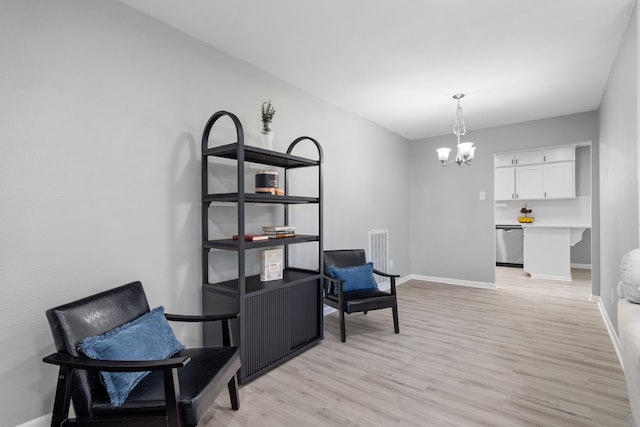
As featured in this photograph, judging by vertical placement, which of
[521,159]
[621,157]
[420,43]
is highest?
[420,43]

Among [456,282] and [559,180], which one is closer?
[456,282]

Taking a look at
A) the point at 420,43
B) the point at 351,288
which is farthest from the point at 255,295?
the point at 420,43

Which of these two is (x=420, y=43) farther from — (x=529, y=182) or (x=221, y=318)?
(x=529, y=182)

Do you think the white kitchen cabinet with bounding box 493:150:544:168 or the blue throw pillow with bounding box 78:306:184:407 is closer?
the blue throw pillow with bounding box 78:306:184:407

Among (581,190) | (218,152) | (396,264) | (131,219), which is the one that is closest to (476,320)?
(396,264)

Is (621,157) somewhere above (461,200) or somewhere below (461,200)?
above

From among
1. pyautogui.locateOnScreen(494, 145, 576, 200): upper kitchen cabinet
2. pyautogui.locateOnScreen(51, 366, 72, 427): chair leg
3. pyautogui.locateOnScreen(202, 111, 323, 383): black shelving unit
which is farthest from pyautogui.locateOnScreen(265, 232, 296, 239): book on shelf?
pyautogui.locateOnScreen(494, 145, 576, 200): upper kitchen cabinet

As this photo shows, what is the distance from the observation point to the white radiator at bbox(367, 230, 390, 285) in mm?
4633

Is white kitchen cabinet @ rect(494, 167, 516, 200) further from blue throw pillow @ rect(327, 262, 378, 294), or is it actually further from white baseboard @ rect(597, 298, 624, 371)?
blue throw pillow @ rect(327, 262, 378, 294)

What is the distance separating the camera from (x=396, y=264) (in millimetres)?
5285

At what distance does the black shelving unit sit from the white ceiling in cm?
70

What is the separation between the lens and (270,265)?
2.67 metres

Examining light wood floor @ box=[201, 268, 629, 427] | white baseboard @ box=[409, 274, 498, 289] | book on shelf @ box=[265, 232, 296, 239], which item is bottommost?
light wood floor @ box=[201, 268, 629, 427]

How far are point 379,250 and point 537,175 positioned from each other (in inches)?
153
